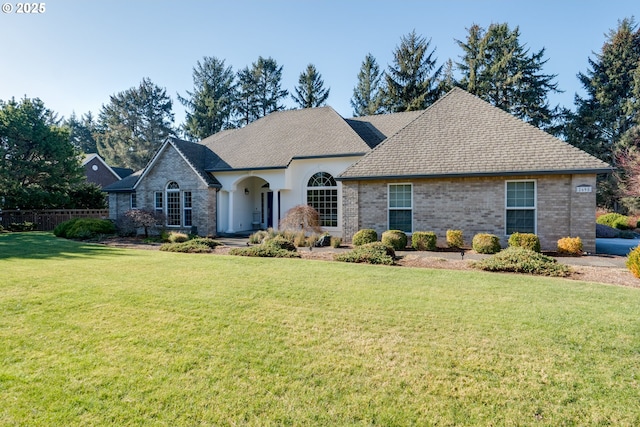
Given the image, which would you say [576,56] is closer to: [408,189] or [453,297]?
[408,189]

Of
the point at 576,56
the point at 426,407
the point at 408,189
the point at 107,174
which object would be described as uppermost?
the point at 576,56

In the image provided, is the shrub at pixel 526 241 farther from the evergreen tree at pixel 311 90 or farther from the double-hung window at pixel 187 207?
the evergreen tree at pixel 311 90

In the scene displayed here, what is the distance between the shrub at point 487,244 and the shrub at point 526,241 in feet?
1.74

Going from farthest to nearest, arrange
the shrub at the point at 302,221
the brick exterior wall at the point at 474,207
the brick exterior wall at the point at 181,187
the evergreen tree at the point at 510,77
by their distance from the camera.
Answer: the evergreen tree at the point at 510,77 < the brick exterior wall at the point at 181,187 < the shrub at the point at 302,221 < the brick exterior wall at the point at 474,207

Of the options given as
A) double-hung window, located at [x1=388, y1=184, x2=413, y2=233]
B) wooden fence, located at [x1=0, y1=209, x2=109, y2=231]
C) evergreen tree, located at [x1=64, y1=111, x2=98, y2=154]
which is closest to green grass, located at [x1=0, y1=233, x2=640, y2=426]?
double-hung window, located at [x1=388, y1=184, x2=413, y2=233]

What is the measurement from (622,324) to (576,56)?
43.7 metres

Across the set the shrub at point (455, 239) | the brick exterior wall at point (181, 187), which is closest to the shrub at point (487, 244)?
the shrub at point (455, 239)

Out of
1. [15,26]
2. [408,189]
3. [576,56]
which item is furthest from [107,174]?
[576,56]

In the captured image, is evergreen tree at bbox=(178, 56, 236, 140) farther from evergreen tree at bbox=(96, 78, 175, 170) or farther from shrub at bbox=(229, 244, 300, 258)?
shrub at bbox=(229, 244, 300, 258)

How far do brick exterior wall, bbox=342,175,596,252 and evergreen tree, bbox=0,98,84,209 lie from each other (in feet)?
76.7

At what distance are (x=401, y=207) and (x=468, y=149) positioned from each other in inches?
142

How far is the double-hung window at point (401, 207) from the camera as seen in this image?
14.6 meters

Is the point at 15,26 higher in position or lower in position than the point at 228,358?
higher

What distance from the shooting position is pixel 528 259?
9172mm
